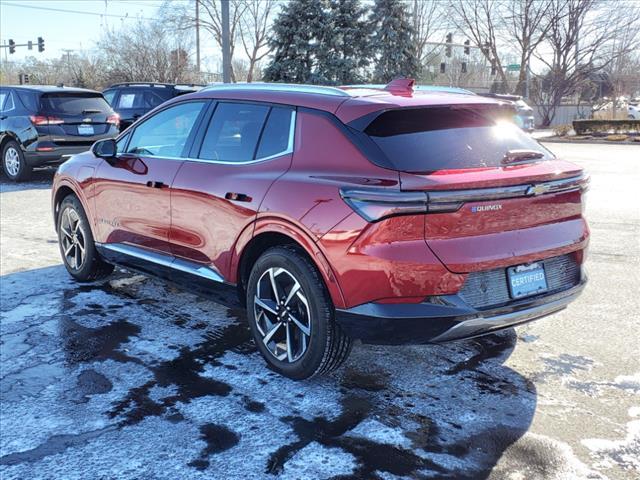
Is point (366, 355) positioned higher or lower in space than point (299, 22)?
lower

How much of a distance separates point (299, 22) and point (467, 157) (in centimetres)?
3331

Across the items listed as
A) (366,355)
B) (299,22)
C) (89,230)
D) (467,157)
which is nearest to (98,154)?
(89,230)

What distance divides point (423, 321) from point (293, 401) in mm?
892

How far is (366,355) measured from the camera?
4320 millimetres

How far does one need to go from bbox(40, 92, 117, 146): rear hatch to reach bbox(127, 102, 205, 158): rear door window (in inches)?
308

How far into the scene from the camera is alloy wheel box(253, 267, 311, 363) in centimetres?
378

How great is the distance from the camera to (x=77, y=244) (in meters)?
5.98

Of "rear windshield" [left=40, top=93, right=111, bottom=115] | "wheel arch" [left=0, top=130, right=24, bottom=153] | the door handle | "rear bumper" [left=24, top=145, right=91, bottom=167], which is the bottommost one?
"rear bumper" [left=24, top=145, right=91, bottom=167]

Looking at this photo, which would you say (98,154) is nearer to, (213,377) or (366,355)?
(213,377)

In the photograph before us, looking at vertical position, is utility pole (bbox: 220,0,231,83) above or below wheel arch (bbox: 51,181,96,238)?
above

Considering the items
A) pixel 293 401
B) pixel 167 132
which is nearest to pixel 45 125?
pixel 167 132

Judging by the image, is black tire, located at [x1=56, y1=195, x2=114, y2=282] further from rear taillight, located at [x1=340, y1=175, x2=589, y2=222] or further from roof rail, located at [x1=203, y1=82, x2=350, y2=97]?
rear taillight, located at [x1=340, y1=175, x2=589, y2=222]

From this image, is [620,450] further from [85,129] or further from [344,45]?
[344,45]

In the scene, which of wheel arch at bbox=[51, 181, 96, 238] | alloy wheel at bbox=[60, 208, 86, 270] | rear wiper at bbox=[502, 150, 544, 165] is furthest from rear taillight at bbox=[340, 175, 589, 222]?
alloy wheel at bbox=[60, 208, 86, 270]
